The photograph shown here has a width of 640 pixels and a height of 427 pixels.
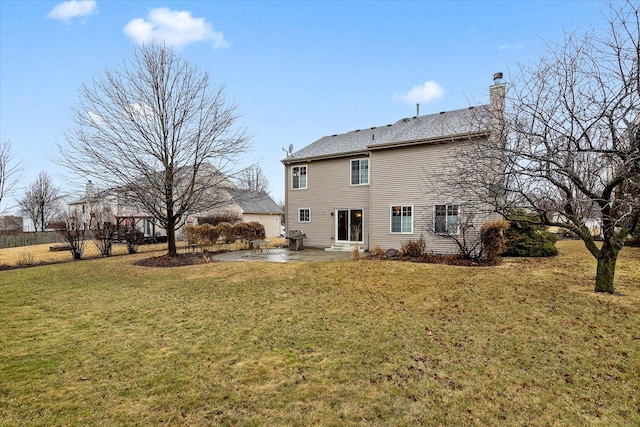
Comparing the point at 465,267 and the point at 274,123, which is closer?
the point at 465,267

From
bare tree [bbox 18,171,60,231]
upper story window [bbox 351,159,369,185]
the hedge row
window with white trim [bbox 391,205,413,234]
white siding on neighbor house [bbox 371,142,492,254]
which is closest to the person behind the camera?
white siding on neighbor house [bbox 371,142,492,254]

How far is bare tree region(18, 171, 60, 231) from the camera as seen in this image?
104ft

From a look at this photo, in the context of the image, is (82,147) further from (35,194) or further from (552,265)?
(35,194)

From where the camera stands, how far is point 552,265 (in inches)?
397

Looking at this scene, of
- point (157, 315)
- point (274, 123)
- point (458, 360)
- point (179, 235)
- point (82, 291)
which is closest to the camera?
point (458, 360)

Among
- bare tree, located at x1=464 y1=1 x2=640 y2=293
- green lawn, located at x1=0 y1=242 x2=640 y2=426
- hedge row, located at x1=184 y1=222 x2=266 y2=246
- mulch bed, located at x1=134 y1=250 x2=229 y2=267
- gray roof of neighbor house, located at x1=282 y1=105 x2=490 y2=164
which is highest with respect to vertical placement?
gray roof of neighbor house, located at x1=282 y1=105 x2=490 y2=164

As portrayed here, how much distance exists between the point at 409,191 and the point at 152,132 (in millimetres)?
11404

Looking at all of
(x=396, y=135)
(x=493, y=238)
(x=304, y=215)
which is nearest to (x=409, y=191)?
(x=396, y=135)

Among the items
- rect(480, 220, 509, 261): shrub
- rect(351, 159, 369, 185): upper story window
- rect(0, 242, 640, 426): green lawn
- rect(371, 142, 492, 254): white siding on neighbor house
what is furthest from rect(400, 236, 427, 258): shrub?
rect(351, 159, 369, 185): upper story window

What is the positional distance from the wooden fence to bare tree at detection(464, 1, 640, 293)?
95.7 feet

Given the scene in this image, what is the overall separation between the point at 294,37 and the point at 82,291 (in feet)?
45.7

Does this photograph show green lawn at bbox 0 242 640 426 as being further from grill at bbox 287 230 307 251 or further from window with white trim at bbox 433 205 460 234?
grill at bbox 287 230 307 251

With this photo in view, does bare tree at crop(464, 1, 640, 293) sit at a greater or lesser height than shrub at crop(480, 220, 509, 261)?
greater

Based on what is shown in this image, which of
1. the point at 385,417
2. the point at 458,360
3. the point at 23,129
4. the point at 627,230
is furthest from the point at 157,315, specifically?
the point at 23,129
